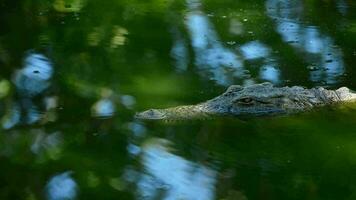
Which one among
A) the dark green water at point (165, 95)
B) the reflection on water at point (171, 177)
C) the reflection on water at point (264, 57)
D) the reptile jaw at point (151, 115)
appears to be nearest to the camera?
the reflection on water at point (171, 177)

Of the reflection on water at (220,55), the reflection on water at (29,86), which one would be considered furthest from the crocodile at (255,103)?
the reflection on water at (29,86)

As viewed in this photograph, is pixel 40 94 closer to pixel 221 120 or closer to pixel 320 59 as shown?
pixel 221 120

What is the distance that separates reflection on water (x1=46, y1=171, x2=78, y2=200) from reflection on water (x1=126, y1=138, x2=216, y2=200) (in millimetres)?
304

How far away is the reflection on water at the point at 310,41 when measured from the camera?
512 cm

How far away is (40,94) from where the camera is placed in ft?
15.6

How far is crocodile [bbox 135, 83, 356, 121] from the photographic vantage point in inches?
171

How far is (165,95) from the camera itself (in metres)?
4.73

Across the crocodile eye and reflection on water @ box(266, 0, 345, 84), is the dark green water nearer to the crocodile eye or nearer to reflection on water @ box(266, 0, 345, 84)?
reflection on water @ box(266, 0, 345, 84)

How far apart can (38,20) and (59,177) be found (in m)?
3.16

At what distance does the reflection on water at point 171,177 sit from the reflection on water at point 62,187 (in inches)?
12.0

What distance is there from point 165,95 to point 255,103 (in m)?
0.63

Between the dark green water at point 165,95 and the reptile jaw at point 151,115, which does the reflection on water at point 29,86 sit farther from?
the reptile jaw at point 151,115

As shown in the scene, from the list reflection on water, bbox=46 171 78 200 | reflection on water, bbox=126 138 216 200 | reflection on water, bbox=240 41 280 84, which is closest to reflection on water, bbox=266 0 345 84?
reflection on water, bbox=240 41 280 84

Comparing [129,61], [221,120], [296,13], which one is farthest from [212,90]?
[296,13]
